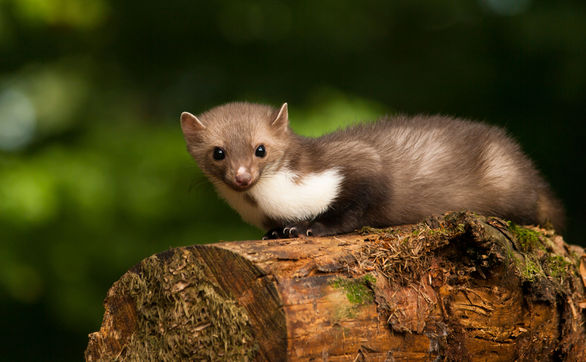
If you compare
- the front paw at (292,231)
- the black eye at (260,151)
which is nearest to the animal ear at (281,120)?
the black eye at (260,151)

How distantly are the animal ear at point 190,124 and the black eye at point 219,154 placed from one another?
213mm

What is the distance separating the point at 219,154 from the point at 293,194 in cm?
56

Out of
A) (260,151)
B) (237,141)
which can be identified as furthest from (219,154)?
(260,151)

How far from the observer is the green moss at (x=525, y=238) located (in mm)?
4528

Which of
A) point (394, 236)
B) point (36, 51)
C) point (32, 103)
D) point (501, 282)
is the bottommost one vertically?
point (501, 282)

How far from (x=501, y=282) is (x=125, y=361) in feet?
6.88

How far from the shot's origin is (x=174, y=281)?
373cm

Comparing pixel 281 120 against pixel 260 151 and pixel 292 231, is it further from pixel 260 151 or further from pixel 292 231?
pixel 292 231

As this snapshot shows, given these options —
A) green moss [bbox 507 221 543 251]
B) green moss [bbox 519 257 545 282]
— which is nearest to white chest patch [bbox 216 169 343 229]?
green moss [bbox 507 221 543 251]

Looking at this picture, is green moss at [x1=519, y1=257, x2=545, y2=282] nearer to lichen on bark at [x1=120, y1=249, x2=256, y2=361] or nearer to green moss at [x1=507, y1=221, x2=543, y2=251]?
green moss at [x1=507, y1=221, x2=543, y2=251]

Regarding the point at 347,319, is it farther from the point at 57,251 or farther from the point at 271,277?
the point at 57,251

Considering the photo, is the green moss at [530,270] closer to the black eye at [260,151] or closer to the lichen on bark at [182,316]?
the lichen on bark at [182,316]

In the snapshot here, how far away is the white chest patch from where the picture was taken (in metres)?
4.87

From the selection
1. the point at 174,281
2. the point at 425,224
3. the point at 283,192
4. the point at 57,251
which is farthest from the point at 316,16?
the point at 174,281
